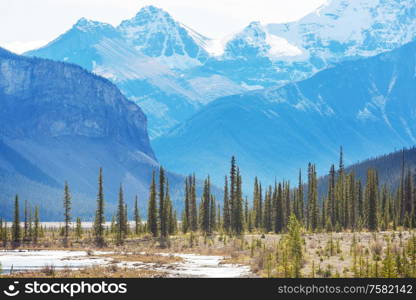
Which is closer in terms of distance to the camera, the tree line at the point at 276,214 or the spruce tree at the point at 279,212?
the tree line at the point at 276,214

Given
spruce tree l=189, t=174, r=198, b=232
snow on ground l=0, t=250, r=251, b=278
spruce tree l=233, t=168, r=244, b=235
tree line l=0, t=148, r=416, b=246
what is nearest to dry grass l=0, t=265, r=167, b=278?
snow on ground l=0, t=250, r=251, b=278

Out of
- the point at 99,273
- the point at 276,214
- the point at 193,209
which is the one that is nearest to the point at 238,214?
the point at 276,214

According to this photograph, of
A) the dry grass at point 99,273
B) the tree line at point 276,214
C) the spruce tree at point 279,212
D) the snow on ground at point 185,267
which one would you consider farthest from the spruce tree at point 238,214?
the dry grass at point 99,273

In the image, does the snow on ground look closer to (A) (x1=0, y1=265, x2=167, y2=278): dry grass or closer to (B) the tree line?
(A) (x1=0, y1=265, x2=167, y2=278): dry grass

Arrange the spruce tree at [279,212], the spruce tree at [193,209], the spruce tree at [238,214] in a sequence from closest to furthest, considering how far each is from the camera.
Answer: the spruce tree at [238,214] → the spruce tree at [279,212] → the spruce tree at [193,209]

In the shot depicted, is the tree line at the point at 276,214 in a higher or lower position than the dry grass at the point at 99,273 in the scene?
higher

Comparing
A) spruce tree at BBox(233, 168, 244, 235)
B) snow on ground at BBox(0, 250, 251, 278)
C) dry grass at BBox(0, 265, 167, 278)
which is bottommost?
snow on ground at BBox(0, 250, 251, 278)

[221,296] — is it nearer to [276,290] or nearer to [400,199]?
[276,290]

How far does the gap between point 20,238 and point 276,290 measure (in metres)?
113

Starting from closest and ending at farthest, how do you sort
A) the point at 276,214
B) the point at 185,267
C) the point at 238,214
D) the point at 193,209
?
1. the point at 185,267
2. the point at 238,214
3. the point at 276,214
4. the point at 193,209

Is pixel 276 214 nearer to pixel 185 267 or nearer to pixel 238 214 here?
pixel 238 214

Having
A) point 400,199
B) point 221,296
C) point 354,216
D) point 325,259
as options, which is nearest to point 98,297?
point 221,296

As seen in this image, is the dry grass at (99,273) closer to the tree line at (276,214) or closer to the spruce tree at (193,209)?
the tree line at (276,214)

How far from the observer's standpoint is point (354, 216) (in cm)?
14762
